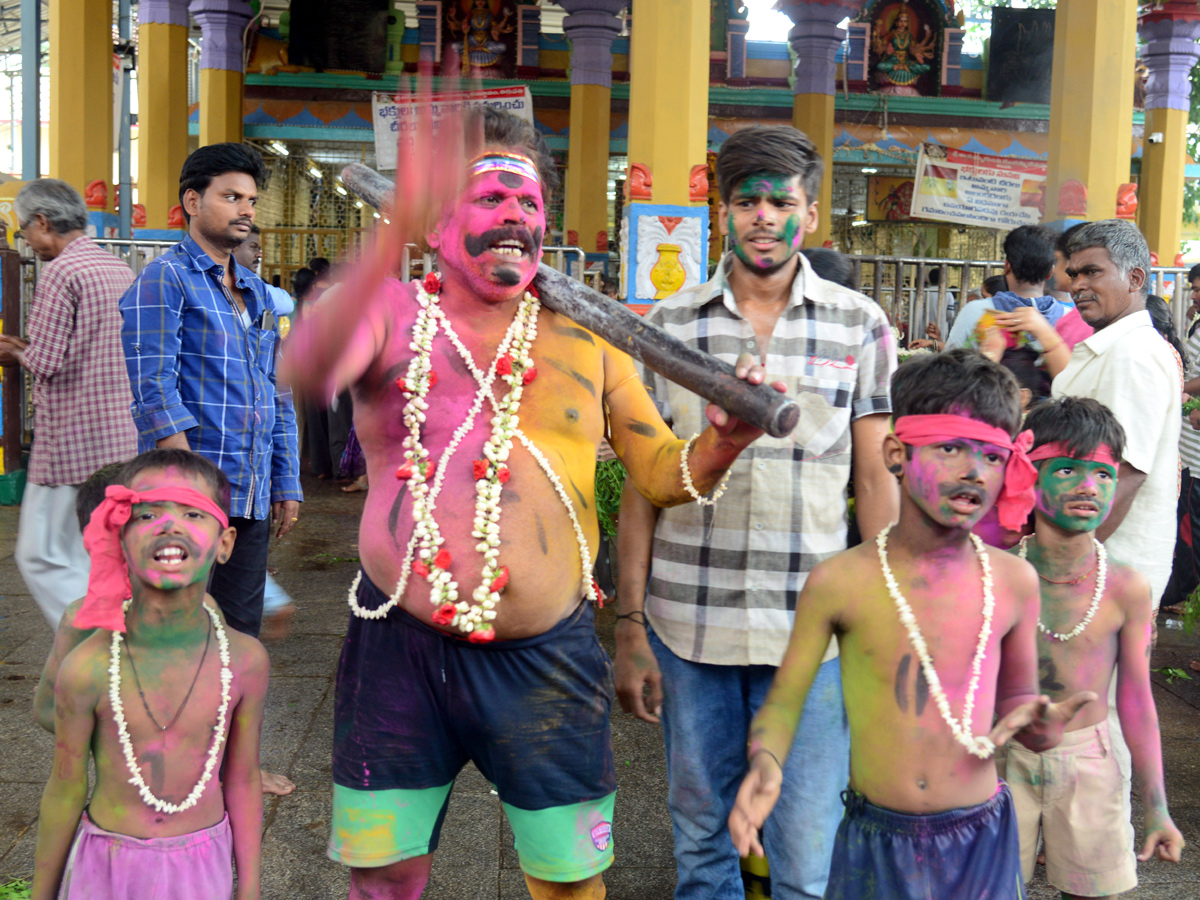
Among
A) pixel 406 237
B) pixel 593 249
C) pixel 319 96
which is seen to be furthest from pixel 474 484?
pixel 319 96

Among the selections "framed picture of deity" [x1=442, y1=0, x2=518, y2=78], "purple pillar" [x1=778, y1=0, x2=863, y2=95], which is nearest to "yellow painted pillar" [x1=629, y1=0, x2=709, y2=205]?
"purple pillar" [x1=778, y1=0, x2=863, y2=95]

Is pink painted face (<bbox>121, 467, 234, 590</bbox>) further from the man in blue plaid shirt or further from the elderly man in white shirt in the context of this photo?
the elderly man in white shirt

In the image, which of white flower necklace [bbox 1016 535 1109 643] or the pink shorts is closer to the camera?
the pink shorts

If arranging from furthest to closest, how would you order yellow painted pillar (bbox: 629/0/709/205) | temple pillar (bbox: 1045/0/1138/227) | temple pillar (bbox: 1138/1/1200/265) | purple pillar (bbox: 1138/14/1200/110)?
1. temple pillar (bbox: 1138/1/1200/265)
2. purple pillar (bbox: 1138/14/1200/110)
3. temple pillar (bbox: 1045/0/1138/227)
4. yellow painted pillar (bbox: 629/0/709/205)

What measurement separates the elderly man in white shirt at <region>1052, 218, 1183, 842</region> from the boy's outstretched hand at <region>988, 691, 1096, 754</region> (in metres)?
0.95

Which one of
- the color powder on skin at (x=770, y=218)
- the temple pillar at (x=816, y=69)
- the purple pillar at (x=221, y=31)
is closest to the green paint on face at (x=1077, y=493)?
the color powder on skin at (x=770, y=218)

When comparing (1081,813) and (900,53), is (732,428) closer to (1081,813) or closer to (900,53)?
(1081,813)

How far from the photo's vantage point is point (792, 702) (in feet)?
6.26

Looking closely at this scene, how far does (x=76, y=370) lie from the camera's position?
147 inches

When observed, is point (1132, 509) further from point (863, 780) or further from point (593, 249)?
point (593, 249)

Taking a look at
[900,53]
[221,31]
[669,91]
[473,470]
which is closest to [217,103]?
[221,31]

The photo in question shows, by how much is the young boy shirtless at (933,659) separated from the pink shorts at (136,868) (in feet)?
3.55

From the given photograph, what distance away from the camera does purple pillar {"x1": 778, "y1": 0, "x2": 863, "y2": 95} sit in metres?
13.8

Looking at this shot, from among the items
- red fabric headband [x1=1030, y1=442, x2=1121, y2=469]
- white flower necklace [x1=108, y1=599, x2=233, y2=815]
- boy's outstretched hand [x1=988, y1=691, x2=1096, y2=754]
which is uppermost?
red fabric headband [x1=1030, y1=442, x2=1121, y2=469]
